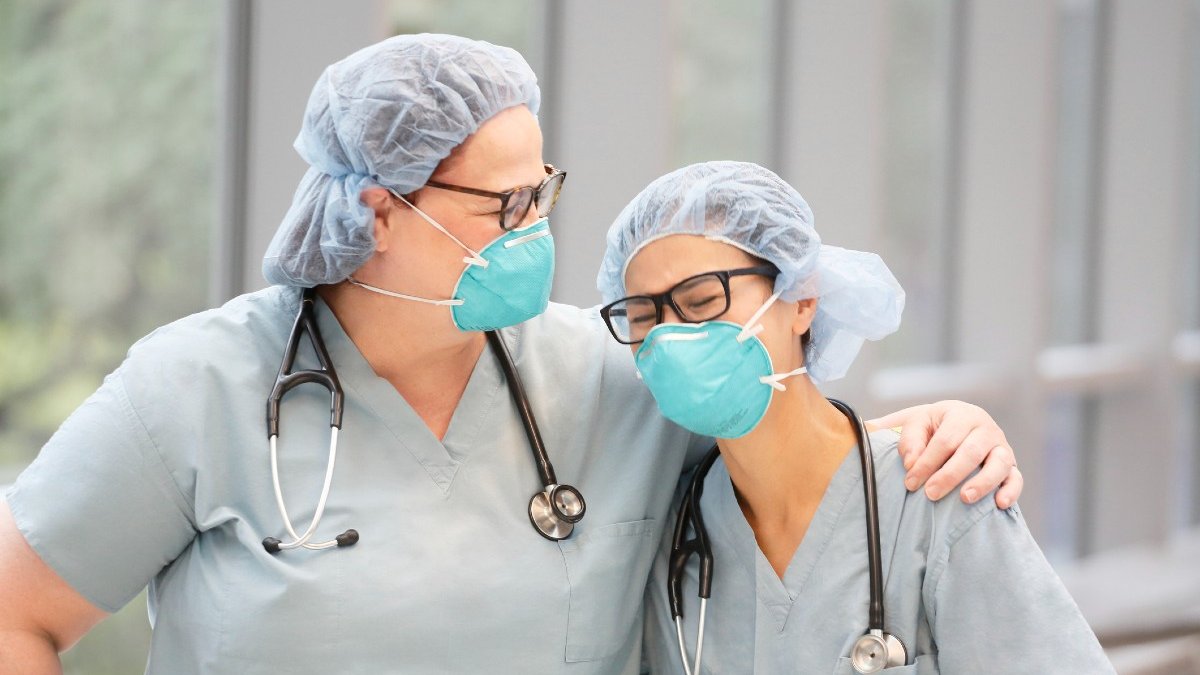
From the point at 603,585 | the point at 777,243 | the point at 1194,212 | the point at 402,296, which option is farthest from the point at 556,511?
→ the point at 1194,212

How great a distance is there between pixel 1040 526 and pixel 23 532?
3.96 m

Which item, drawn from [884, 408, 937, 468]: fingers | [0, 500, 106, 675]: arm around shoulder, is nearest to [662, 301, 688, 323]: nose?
[884, 408, 937, 468]: fingers

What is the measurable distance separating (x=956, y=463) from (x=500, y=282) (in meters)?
0.64

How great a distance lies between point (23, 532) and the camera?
1.49 m

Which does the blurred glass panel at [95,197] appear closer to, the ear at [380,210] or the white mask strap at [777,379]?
A: the ear at [380,210]

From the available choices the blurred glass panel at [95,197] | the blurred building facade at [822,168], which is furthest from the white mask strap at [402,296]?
the blurred glass panel at [95,197]

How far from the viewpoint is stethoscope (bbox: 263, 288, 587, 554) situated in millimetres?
1521

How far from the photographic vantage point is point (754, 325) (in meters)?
1.56

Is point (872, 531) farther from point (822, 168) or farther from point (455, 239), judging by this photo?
point (822, 168)

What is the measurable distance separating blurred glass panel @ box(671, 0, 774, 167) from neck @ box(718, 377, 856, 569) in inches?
85.7

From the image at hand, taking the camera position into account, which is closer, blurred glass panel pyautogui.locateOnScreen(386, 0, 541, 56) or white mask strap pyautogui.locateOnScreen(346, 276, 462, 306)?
white mask strap pyautogui.locateOnScreen(346, 276, 462, 306)

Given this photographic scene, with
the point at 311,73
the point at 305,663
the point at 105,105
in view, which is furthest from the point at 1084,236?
the point at 305,663

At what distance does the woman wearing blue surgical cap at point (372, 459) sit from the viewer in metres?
1.51

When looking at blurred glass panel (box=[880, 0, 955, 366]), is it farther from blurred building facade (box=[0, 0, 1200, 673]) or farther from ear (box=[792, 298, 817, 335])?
ear (box=[792, 298, 817, 335])
